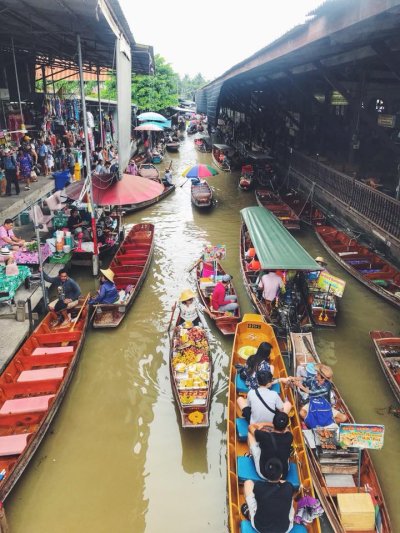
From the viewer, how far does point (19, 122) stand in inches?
648

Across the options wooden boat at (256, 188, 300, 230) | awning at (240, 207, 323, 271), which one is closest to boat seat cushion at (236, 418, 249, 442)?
awning at (240, 207, 323, 271)

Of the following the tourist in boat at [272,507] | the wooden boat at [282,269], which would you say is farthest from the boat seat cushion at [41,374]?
the wooden boat at [282,269]

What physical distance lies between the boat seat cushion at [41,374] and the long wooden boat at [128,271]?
220cm

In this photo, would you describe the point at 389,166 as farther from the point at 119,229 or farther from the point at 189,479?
the point at 189,479

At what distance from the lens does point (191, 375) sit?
757 cm

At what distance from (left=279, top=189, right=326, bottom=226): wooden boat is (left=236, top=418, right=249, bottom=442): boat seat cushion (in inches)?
485

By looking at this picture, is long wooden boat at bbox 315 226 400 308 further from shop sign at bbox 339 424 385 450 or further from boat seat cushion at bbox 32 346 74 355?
boat seat cushion at bbox 32 346 74 355

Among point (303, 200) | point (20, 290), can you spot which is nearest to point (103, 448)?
point (20, 290)

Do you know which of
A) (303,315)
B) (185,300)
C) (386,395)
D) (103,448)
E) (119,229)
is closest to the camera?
(103,448)

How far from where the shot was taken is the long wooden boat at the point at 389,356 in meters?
7.78

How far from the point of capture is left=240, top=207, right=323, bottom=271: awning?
9.33 metres

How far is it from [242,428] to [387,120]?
1358cm

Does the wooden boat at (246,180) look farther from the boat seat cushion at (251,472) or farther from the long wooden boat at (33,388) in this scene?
the boat seat cushion at (251,472)

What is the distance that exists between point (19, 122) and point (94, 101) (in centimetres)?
1057
